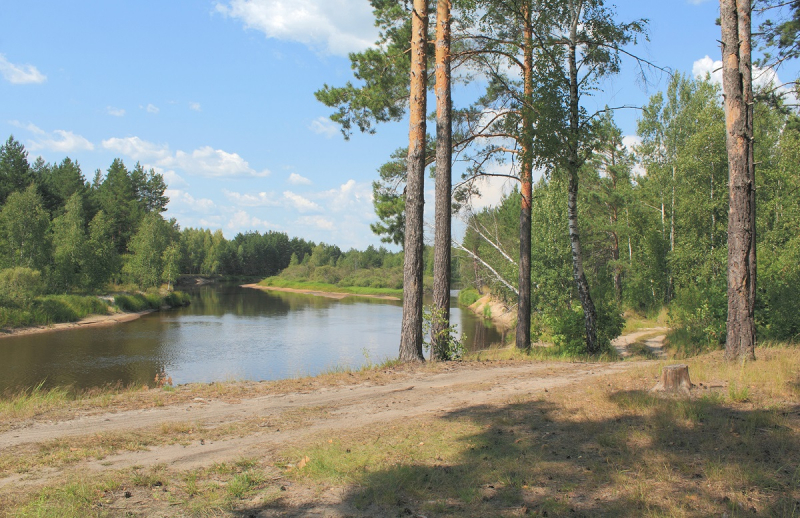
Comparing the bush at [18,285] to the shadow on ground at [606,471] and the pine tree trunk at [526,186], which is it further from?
the shadow on ground at [606,471]

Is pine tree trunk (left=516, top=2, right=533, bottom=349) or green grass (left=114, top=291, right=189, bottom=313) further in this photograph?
green grass (left=114, top=291, right=189, bottom=313)

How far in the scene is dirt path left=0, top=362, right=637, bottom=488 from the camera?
4941 millimetres

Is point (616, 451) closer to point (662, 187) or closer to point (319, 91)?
point (319, 91)

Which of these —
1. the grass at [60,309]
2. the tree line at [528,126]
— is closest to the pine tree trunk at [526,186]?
the tree line at [528,126]

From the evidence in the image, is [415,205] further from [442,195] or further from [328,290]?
A: [328,290]

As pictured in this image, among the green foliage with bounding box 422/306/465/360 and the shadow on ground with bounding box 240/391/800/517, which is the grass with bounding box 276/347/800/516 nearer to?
the shadow on ground with bounding box 240/391/800/517

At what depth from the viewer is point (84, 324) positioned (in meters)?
35.0

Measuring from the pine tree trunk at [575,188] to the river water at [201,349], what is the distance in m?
4.49

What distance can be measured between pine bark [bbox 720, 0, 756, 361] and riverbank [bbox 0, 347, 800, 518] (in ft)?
2.73

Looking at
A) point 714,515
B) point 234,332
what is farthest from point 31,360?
point 714,515

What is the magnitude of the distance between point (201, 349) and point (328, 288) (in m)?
63.2

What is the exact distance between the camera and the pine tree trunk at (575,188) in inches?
471

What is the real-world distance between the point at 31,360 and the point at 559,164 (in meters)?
22.6

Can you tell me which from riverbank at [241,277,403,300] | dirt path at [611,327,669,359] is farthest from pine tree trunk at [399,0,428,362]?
riverbank at [241,277,403,300]
